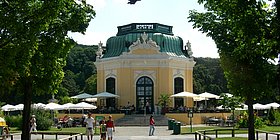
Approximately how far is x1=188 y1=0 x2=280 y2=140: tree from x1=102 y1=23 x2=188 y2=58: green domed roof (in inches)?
1521

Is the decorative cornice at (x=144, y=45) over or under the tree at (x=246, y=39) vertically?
over

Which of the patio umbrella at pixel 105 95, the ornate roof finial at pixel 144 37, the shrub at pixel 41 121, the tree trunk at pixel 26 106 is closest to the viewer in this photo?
the tree trunk at pixel 26 106

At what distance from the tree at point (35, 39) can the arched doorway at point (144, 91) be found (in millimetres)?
36285

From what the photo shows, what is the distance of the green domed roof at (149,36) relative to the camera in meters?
60.1

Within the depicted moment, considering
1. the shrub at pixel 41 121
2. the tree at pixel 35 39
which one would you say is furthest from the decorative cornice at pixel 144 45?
the tree at pixel 35 39

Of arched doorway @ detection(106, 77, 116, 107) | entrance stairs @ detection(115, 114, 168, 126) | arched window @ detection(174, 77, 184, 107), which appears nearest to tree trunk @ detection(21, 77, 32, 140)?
entrance stairs @ detection(115, 114, 168, 126)

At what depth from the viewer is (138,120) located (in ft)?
166

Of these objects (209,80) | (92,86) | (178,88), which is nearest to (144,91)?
(178,88)

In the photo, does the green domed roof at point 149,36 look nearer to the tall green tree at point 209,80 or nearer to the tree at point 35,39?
the tall green tree at point 209,80

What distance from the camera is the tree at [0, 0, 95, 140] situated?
1465cm

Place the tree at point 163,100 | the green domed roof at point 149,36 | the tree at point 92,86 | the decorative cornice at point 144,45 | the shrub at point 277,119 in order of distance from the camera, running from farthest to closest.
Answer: the tree at point 92,86 < the green domed roof at point 149,36 < the decorative cornice at point 144,45 < the tree at point 163,100 < the shrub at point 277,119

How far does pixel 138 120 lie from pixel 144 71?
9.10 metres

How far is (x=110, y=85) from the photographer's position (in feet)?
197

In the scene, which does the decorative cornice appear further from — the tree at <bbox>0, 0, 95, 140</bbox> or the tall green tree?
the tree at <bbox>0, 0, 95, 140</bbox>
